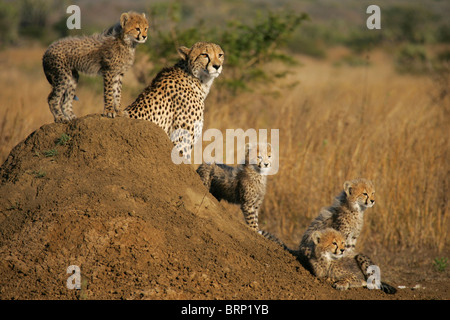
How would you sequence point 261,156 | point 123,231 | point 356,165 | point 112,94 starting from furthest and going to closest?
point 356,165 < point 261,156 < point 112,94 < point 123,231

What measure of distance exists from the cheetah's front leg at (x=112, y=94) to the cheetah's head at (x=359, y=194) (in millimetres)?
2363

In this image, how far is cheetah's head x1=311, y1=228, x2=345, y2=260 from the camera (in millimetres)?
4895

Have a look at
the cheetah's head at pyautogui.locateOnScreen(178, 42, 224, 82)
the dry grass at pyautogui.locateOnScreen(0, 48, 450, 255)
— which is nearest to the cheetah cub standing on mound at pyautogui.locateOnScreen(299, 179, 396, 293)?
the dry grass at pyautogui.locateOnScreen(0, 48, 450, 255)

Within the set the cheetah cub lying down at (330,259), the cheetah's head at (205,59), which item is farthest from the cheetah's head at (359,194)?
the cheetah's head at (205,59)

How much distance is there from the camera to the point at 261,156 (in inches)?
233

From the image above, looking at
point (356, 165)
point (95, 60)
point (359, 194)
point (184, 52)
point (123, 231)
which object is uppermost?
point (184, 52)

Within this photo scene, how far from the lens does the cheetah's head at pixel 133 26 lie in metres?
5.41

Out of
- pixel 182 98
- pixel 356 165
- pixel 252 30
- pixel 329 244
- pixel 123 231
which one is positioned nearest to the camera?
pixel 123 231

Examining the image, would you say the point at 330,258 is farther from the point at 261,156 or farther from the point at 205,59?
the point at 205,59

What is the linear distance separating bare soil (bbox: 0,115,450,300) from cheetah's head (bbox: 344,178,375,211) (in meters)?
0.92

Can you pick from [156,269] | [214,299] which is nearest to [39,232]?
[156,269]

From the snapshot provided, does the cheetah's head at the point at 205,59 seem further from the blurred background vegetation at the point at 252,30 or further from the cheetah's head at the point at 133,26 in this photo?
the blurred background vegetation at the point at 252,30

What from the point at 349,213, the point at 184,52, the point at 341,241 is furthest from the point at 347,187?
the point at 184,52

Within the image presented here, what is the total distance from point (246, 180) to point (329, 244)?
139cm
